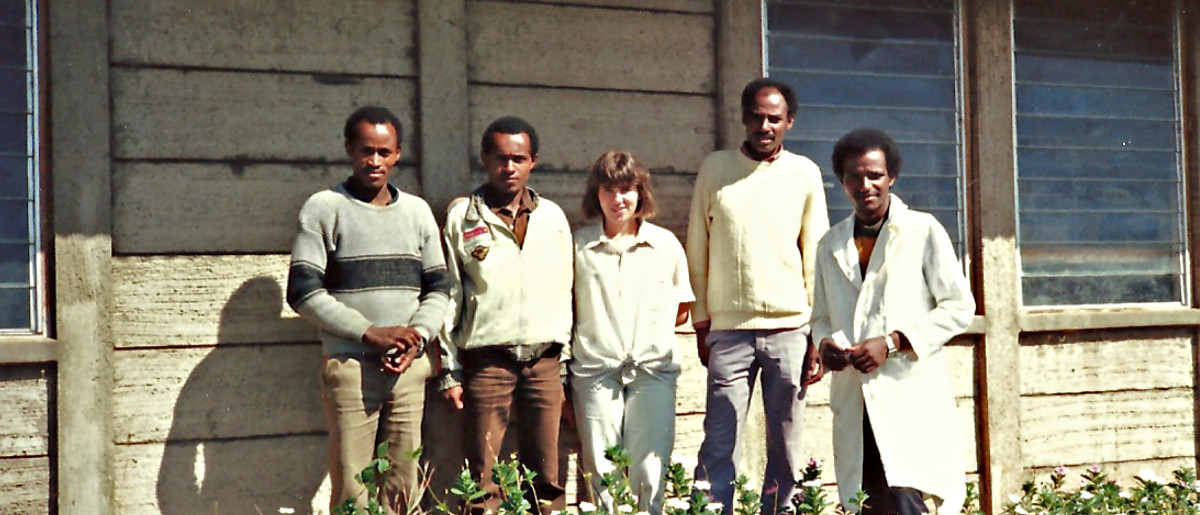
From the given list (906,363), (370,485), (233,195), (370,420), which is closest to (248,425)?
(370,420)

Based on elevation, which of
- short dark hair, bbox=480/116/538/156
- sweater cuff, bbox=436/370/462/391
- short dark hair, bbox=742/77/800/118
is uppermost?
short dark hair, bbox=742/77/800/118

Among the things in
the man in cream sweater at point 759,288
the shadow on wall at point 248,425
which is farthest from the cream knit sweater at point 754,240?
the shadow on wall at point 248,425

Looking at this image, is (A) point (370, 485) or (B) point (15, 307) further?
(B) point (15, 307)

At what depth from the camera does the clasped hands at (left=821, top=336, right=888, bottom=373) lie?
361 cm

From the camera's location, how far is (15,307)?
4.12 meters

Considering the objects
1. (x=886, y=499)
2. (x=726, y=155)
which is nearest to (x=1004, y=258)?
(x=726, y=155)

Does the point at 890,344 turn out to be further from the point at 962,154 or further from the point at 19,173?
the point at 19,173

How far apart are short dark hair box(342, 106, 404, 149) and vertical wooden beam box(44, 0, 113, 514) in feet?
2.72

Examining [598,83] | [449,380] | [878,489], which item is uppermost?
[598,83]

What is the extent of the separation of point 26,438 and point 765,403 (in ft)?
8.30

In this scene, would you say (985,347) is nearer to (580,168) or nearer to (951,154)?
(951,154)

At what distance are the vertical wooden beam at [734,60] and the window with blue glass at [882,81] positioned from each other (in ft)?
0.56

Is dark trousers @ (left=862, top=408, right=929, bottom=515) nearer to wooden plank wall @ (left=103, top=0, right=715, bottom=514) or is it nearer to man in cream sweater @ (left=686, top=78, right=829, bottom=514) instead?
man in cream sweater @ (left=686, top=78, right=829, bottom=514)

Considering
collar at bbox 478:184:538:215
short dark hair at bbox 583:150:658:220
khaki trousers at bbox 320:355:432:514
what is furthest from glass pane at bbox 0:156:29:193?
short dark hair at bbox 583:150:658:220
